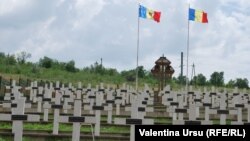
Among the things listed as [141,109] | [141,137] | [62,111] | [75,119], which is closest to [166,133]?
[141,137]

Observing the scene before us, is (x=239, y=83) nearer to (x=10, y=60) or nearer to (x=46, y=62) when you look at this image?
(x=46, y=62)

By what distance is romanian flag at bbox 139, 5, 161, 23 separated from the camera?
30.2 m

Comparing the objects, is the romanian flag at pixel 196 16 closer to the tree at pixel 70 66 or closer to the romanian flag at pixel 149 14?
the romanian flag at pixel 149 14

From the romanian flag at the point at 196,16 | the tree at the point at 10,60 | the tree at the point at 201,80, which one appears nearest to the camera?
the romanian flag at the point at 196,16

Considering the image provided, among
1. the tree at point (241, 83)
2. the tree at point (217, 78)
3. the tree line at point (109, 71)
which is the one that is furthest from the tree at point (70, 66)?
the tree at point (241, 83)

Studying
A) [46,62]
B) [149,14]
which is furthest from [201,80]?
[149,14]

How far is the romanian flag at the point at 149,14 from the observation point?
3025 cm

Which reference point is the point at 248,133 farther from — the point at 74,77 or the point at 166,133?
the point at 74,77

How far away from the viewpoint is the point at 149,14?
30.5m

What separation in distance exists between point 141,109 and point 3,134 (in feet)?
9.73

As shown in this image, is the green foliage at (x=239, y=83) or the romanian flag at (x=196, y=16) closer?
the romanian flag at (x=196, y=16)

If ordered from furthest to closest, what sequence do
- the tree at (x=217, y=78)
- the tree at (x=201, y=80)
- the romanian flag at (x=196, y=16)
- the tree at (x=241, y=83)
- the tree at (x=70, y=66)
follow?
the tree at (x=217, y=78) → the tree at (x=201, y=80) → the tree at (x=241, y=83) → the tree at (x=70, y=66) → the romanian flag at (x=196, y=16)

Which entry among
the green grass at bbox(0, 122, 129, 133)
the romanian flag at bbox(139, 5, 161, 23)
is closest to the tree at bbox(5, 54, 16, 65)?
the romanian flag at bbox(139, 5, 161, 23)

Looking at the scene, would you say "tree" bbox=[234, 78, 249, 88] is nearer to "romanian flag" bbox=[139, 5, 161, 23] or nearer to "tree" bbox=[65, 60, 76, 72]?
"tree" bbox=[65, 60, 76, 72]
